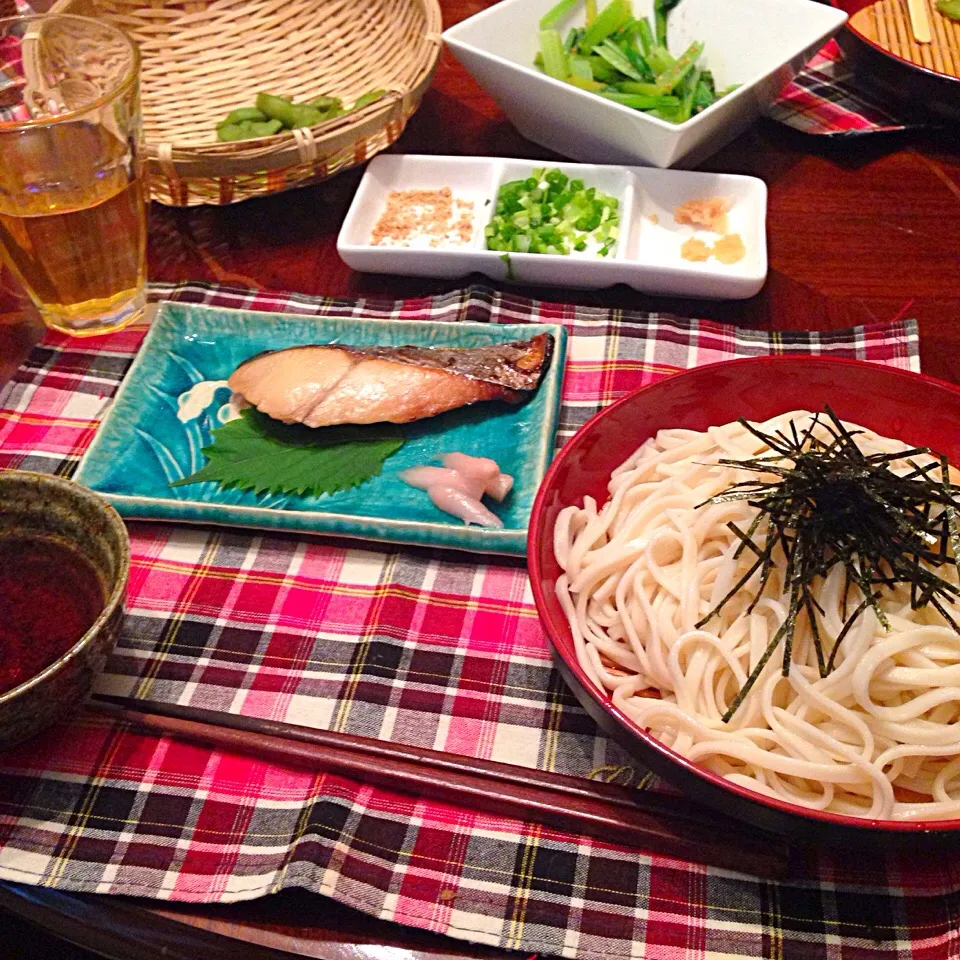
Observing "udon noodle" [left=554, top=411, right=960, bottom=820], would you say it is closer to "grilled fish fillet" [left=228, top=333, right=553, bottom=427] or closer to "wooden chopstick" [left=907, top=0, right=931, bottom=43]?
"grilled fish fillet" [left=228, top=333, right=553, bottom=427]

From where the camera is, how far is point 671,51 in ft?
8.61

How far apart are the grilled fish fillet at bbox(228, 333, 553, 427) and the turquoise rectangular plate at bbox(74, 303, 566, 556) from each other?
1.7 inches

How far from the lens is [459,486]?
1.57 meters

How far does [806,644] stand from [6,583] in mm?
1168

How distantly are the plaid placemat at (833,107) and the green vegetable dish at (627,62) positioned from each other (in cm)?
22

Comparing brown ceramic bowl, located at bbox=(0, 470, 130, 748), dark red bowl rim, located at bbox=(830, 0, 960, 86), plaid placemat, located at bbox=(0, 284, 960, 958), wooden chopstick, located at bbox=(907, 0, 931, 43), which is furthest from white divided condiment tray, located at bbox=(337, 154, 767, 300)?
brown ceramic bowl, located at bbox=(0, 470, 130, 748)

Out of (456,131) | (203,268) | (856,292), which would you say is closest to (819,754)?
(856,292)

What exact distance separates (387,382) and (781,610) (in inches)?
36.1

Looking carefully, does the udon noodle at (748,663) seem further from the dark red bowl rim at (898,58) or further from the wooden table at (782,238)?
the dark red bowl rim at (898,58)

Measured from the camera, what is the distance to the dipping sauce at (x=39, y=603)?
126cm

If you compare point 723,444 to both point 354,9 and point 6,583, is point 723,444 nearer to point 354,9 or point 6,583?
point 6,583

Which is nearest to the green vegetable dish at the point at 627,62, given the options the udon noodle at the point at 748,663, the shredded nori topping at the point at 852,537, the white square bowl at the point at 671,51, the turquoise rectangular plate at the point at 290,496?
the white square bowl at the point at 671,51

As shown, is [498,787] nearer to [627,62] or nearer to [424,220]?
[424,220]

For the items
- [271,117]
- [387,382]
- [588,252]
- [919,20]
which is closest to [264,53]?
[271,117]
